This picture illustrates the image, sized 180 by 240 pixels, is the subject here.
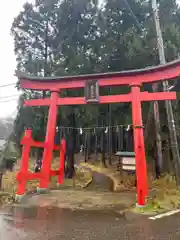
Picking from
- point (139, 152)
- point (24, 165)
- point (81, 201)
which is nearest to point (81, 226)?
point (81, 201)

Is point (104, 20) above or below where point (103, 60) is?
above

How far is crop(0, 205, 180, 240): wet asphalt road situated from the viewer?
525 cm

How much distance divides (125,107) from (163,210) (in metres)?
9.16

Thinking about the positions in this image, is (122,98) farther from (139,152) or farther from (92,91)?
(139,152)

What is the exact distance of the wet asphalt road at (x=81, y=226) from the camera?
525cm

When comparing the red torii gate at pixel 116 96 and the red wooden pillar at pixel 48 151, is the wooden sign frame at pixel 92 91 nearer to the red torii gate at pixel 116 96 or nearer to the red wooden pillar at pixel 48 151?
the red torii gate at pixel 116 96

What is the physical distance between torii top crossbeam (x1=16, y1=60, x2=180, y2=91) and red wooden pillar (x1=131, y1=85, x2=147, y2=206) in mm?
502

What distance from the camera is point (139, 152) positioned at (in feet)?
27.7

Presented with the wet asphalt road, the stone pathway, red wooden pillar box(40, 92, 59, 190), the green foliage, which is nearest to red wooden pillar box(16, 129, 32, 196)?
the stone pathway

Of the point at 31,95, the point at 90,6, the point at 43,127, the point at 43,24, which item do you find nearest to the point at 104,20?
the point at 90,6

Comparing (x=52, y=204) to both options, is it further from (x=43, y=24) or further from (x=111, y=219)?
(x=43, y=24)

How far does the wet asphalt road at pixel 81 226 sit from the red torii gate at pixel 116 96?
1.61 m

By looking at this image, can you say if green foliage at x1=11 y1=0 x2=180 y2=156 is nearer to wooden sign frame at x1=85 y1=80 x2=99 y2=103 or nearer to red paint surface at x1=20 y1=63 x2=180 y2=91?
red paint surface at x1=20 y1=63 x2=180 y2=91

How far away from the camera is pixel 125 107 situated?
16.0 metres
